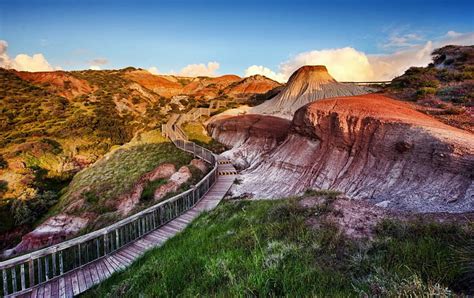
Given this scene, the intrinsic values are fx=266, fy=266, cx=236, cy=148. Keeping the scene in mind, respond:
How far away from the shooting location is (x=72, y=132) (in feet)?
141

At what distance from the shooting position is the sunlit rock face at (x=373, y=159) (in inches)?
377

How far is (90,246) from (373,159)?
50.1ft

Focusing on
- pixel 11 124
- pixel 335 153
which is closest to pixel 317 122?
pixel 335 153

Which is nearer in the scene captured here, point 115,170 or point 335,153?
point 335,153

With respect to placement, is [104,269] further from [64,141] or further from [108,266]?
[64,141]

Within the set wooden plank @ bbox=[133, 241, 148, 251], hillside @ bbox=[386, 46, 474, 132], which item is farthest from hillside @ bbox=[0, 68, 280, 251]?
hillside @ bbox=[386, 46, 474, 132]

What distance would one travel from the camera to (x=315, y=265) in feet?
13.7

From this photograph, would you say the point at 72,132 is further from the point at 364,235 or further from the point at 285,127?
the point at 364,235

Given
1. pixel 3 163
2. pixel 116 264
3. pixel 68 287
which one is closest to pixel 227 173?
pixel 116 264

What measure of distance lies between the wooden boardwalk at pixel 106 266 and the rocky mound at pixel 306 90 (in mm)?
20739

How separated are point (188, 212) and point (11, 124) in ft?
157

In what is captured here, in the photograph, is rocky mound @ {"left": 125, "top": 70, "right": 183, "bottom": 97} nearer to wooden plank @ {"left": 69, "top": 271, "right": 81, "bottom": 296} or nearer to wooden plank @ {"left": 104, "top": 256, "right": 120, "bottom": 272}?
wooden plank @ {"left": 104, "top": 256, "right": 120, "bottom": 272}

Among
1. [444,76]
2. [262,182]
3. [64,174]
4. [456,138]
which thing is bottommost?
[64,174]

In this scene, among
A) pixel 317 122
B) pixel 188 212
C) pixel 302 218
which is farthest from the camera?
pixel 317 122
